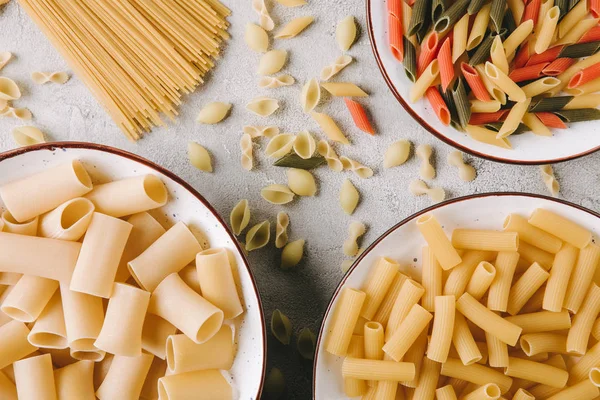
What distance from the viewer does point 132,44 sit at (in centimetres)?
127

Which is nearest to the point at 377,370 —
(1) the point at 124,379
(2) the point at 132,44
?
(1) the point at 124,379

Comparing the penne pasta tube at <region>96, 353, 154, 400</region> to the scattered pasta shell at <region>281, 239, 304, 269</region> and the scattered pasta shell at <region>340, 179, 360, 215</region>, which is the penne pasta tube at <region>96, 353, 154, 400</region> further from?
the scattered pasta shell at <region>340, 179, 360, 215</region>

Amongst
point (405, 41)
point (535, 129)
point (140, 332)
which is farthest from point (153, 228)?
point (535, 129)

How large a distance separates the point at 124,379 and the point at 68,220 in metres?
0.33

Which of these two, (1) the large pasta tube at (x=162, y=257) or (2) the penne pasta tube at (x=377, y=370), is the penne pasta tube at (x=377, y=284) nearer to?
(2) the penne pasta tube at (x=377, y=370)

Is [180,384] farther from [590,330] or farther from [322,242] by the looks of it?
[590,330]

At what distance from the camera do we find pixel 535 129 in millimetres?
1252

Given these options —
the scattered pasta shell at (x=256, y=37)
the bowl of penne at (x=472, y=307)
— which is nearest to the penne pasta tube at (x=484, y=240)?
the bowl of penne at (x=472, y=307)

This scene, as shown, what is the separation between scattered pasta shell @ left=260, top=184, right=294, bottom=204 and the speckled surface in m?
0.03

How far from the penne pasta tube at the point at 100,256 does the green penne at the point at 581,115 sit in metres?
0.94

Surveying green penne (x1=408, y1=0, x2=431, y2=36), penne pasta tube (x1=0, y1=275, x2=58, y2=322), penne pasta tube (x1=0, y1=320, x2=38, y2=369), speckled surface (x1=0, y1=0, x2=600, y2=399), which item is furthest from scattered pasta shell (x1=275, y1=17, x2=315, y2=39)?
penne pasta tube (x1=0, y1=320, x2=38, y2=369)

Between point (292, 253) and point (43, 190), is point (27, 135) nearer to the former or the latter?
point (43, 190)

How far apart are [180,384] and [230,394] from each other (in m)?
0.11

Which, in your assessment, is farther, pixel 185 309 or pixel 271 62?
pixel 271 62
